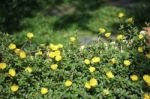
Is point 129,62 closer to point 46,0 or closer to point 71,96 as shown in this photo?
point 71,96

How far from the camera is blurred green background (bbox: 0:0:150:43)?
6.07 m

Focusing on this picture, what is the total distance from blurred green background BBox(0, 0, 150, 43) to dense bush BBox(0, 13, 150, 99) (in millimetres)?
1922

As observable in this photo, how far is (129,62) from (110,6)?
3.48 metres

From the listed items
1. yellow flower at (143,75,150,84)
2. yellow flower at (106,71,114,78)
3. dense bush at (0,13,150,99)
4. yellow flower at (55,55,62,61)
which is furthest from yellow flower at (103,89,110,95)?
yellow flower at (55,55,62,61)

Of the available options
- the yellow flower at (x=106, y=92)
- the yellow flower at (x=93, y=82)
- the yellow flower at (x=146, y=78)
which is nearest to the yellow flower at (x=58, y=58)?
the yellow flower at (x=93, y=82)

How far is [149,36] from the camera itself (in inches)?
149

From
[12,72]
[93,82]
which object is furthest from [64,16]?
[93,82]

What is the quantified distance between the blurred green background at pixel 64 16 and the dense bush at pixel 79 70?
6.30 ft

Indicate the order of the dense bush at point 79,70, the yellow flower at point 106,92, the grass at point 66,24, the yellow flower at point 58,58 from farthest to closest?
the grass at point 66,24 → the yellow flower at point 58,58 → the dense bush at point 79,70 → the yellow flower at point 106,92

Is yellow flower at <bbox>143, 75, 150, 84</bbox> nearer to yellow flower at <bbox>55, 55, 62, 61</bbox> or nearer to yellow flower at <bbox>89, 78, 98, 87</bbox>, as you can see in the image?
yellow flower at <bbox>89, 78, 98, 87</bbox>

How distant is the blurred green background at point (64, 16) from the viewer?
6074 mm

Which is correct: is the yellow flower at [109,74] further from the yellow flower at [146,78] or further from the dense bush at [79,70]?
the yellow flower at [146,78]

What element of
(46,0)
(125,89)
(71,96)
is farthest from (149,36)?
(46,0)

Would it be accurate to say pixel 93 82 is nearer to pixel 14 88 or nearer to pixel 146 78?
pixel 146 78
